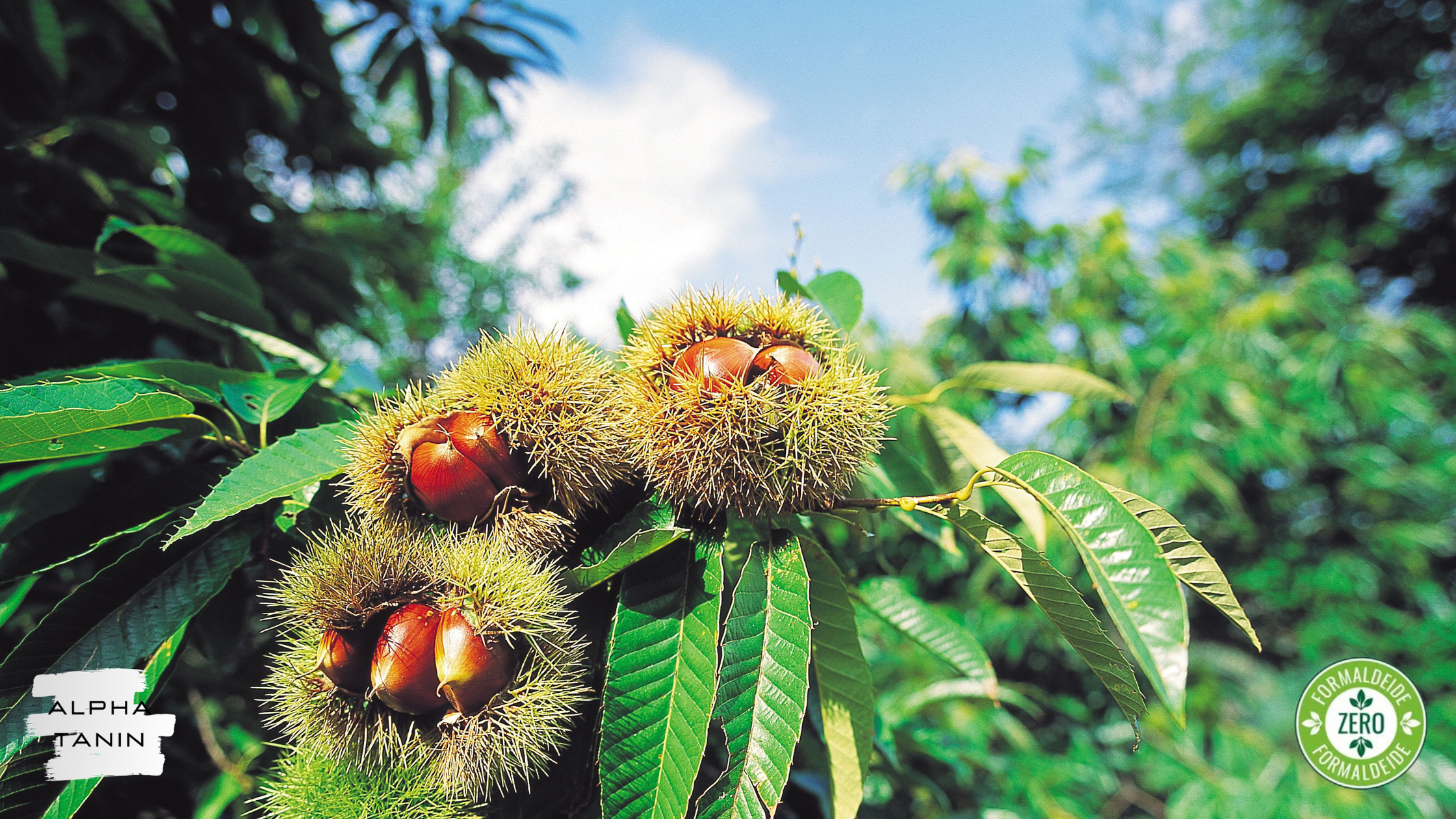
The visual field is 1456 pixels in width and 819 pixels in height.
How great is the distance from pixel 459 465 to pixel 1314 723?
116 cm

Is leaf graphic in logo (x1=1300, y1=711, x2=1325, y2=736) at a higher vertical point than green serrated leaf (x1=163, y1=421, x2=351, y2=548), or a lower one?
lower

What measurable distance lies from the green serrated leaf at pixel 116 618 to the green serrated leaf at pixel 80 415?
0.36ft

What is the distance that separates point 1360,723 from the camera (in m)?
0.91

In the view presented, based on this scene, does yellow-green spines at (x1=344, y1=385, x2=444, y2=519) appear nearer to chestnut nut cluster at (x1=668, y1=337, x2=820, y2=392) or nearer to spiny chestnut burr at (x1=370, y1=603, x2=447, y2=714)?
spiny chestnut burr at (x1=370, y1=603, x2=447, y2=714)

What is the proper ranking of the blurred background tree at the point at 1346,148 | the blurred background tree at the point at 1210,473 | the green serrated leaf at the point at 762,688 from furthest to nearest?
the blurred background tree at the point at 1346,148, the blurred background tree at the point at 1210,473, the green serrated leaf at the point at 762,688

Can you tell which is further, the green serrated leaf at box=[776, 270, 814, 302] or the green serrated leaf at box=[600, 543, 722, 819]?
the green serrated leaf at box=[776, 270, 814, 302]

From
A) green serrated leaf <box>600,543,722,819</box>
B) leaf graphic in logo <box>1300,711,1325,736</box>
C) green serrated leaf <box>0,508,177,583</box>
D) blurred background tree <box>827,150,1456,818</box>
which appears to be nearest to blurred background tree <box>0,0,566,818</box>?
green serrated leaf <box>0,508,177,583</box>

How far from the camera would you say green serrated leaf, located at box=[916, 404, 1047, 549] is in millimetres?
842

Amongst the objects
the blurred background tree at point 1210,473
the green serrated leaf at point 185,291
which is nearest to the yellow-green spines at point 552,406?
the green serrated leaf at point 185,291

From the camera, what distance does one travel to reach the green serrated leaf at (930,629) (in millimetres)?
875

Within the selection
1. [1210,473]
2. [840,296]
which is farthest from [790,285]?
[1210,473]

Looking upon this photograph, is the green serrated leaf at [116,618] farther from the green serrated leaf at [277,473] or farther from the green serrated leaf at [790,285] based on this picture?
the green serrated leaf at [790,285]

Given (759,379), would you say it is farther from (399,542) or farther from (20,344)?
(20,344)

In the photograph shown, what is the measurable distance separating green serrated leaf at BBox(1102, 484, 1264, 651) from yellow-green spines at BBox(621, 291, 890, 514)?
0.20 m
